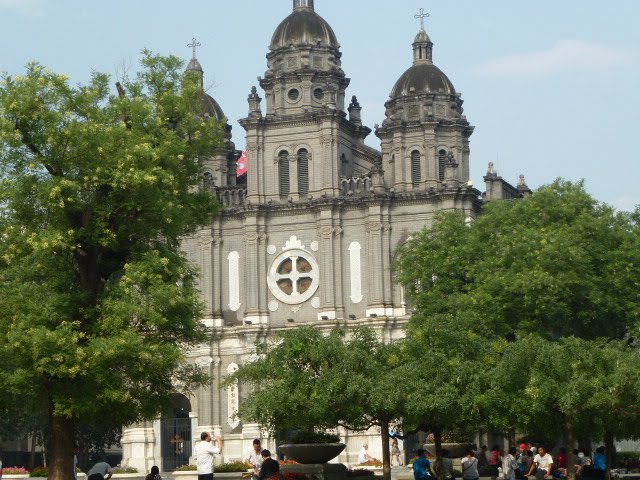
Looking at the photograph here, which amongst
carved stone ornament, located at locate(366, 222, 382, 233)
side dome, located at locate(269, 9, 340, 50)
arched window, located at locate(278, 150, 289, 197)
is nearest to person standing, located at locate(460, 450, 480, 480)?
carved stone ornament, located at locate(366, 222, 382, 233)

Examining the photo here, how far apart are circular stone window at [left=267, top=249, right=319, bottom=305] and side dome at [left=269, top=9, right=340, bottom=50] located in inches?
490

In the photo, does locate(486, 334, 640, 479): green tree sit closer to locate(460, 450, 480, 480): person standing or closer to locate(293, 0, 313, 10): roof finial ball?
locate(460, 450, 480, 480): person standing

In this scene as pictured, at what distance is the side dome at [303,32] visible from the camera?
264ft

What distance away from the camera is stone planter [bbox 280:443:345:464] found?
4366cm

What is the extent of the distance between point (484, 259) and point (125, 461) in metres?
25.7

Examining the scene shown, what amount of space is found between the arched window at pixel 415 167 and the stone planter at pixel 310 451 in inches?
1430

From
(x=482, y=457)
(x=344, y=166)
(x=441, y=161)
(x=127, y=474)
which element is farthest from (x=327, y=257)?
(x=482, y=457)

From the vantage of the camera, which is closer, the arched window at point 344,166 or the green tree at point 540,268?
the green tree at point 540,268

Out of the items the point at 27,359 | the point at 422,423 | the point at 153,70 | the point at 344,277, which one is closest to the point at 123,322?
the point at 27,359

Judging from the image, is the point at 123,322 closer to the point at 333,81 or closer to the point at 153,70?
the point at 153,70

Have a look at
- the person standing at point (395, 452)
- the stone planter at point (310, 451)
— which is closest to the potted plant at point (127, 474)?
the person standing at point (395, 452)

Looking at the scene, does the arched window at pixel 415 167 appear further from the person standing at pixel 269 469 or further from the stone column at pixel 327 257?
the person standing at pixel 269 469

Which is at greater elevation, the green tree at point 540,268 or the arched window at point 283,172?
→ the arched window at point 283,172

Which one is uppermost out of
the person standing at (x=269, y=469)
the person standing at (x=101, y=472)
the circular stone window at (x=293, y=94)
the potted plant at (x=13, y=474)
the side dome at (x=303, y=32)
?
the side dome at (x=303, y=32)
